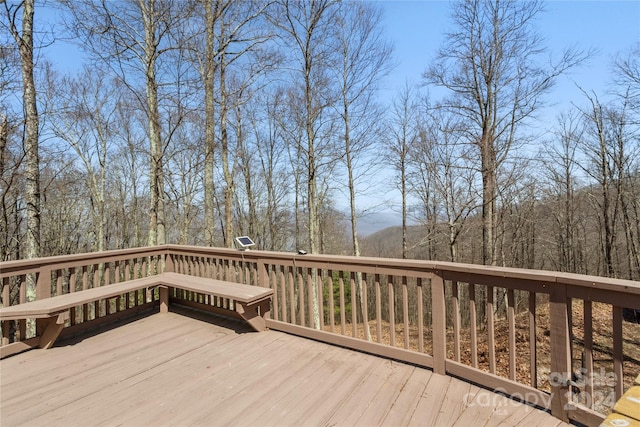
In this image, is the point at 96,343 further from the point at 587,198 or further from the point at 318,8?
the point at 587,198

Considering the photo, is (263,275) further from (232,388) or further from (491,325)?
(491,325)

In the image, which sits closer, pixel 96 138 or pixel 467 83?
pixel 467 83

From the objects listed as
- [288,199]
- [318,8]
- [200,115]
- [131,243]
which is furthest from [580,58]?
[131,243]

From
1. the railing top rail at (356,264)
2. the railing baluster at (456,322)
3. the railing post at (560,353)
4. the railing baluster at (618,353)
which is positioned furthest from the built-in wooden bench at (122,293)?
the railing baluster at (618,353)

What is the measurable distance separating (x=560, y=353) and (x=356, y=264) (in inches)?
59.9

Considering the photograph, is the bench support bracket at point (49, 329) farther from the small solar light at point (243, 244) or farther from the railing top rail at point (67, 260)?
the small solar light at point (243, 244)

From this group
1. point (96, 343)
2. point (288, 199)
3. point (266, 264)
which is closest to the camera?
point (96, 343)

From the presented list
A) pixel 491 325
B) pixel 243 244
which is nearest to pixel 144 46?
pixel 243 244

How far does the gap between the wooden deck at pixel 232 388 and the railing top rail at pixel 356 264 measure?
0.81 metres

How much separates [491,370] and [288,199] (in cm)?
1602

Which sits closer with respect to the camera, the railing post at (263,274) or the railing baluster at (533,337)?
the railing baluster at (533,337)

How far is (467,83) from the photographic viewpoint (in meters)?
9.96

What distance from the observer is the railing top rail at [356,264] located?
1.66m

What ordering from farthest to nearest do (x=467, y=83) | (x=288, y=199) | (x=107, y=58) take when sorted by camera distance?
(x=288, y=199)
(x=467, y=83)
(x=107, y=58)
